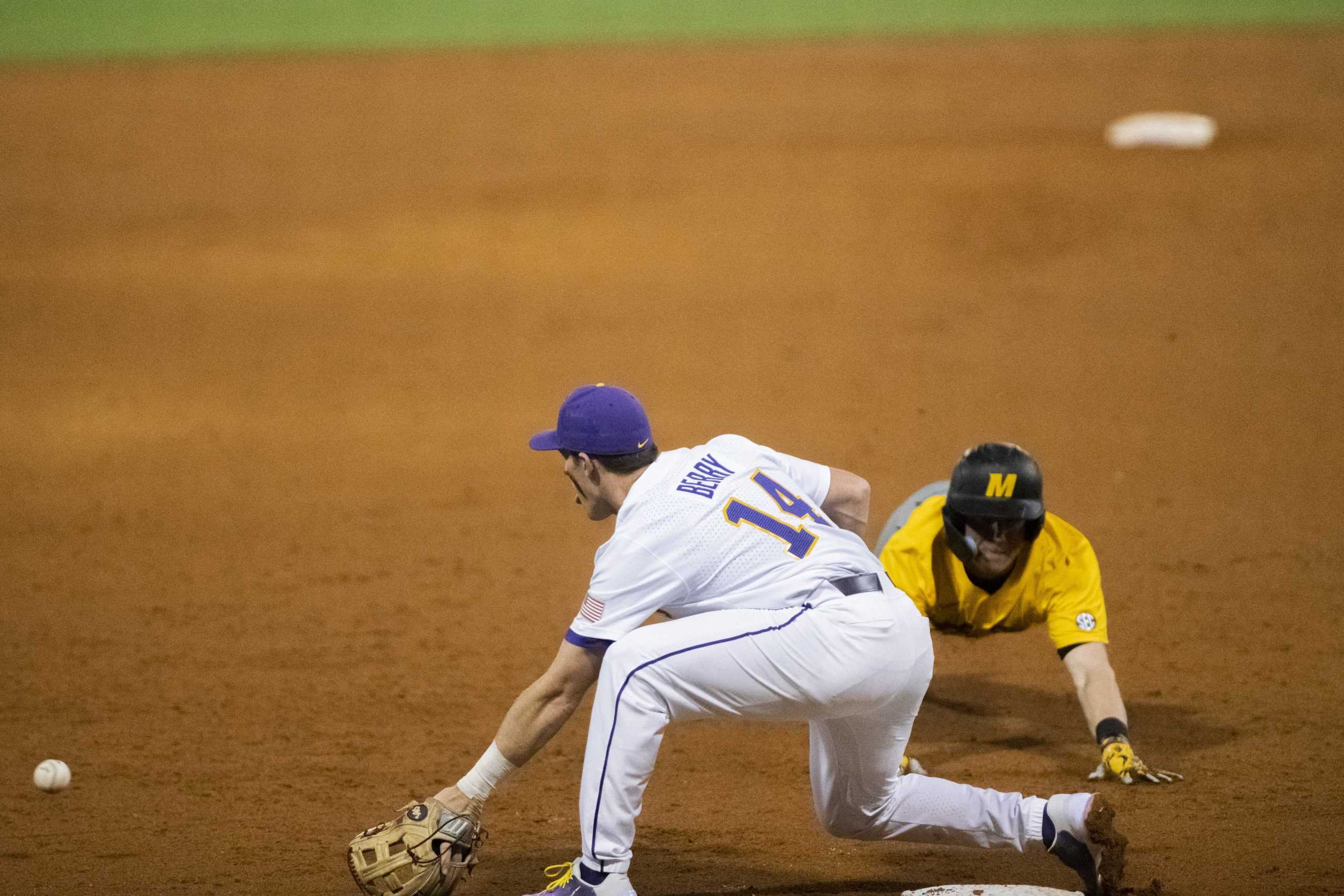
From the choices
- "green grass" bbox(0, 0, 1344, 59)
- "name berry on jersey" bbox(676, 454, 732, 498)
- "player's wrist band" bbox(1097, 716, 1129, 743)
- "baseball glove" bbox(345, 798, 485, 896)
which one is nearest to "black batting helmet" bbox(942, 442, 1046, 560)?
"player's wrist band" bbox(1097, 716, 1129, 743)

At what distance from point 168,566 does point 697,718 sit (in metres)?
5.63

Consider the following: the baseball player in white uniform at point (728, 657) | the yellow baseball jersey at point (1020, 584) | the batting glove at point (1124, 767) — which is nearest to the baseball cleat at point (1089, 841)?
the baseball player in white uniform at point (728, 657)

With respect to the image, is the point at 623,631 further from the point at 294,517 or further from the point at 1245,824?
the point at 294,517

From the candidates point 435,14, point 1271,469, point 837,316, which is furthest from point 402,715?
point 435,14

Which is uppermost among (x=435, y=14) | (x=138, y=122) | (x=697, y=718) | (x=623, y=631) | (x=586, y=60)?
(x=435, y=14)

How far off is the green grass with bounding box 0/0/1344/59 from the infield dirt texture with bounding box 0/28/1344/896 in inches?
57.1

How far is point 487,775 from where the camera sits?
4.60 m

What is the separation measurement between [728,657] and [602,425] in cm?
83

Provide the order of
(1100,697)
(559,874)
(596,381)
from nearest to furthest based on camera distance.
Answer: (559,874), (1100,697), (596,381)

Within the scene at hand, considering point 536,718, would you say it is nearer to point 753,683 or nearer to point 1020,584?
point 753,683

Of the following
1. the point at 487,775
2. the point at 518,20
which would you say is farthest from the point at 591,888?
the point at 518,20

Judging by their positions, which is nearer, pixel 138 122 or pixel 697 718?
pixel 697 718

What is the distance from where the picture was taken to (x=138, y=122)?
65.6 feet

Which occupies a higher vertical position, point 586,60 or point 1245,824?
point 586,60
